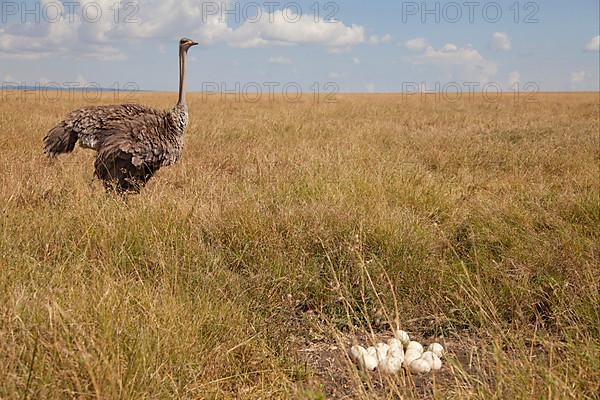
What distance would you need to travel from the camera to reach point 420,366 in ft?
9.91

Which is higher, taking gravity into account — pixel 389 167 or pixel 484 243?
pixel 389 167

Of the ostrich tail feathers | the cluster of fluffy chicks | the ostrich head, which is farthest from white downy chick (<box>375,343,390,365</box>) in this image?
the ostrich head

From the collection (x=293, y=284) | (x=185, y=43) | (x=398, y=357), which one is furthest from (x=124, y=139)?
(x=398, y=357)

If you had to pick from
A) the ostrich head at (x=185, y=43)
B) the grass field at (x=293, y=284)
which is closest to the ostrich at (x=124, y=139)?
the grass field at (x=293, y=284)

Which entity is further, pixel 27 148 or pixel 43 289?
pixel 27 148

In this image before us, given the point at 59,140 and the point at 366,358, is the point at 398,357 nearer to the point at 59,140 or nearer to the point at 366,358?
the point at 366,358

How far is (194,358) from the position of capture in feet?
9.03

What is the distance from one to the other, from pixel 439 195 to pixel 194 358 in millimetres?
3885

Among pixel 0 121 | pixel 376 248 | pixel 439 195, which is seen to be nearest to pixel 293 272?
pixel 376 248

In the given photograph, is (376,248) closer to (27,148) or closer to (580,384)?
(580,384)

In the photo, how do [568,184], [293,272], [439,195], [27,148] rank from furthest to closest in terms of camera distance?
[27,148], [568,184], [439,195], [293,272]

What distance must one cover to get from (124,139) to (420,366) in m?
4.23

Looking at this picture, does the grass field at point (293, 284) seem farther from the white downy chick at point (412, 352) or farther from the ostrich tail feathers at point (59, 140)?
the ostrich tail feathers at point (59, 140)

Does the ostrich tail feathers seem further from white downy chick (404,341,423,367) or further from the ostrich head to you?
white downy chick (404,341,423,367)
